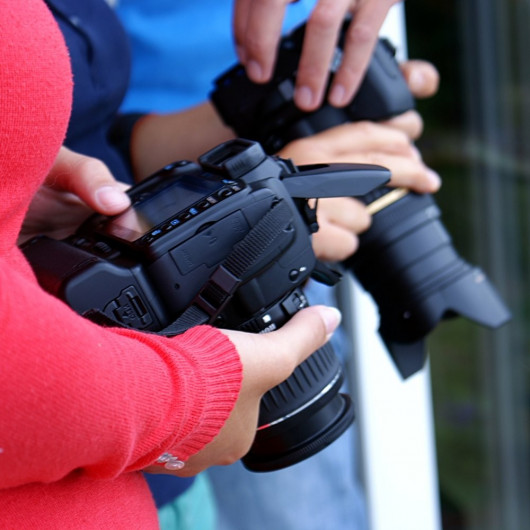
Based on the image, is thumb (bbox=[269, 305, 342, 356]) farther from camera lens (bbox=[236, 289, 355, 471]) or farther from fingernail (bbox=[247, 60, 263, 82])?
fingernail (bbox=[247, 60, 263, 82])

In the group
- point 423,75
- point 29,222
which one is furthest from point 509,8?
point 29,222

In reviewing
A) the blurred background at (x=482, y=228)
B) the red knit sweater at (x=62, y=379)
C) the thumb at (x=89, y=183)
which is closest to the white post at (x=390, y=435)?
the blurred background at (x=482, y=228)

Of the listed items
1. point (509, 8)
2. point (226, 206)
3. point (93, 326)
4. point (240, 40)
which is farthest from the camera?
point (509, 8)

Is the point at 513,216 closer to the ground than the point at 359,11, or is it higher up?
closer to the ground

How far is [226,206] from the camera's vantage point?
1.70 ft

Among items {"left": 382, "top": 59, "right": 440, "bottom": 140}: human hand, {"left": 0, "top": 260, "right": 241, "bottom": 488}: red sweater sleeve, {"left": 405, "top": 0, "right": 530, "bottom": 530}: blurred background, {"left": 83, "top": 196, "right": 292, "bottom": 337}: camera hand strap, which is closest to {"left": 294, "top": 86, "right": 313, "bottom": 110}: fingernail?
{"left": 382, "top": 59, "right": 440, "bottom": 140}: human hand

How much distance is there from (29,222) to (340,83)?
289mm

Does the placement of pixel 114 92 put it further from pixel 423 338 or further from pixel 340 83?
pixel 423 338

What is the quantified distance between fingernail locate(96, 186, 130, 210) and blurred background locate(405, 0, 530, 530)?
3.62 ft

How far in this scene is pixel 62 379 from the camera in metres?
0.38

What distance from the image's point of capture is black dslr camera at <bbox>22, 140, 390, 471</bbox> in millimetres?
497

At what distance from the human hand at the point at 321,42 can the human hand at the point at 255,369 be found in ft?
0.81

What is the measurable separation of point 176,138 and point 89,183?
0.82ft

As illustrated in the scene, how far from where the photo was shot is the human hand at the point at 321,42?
688 millimetres
